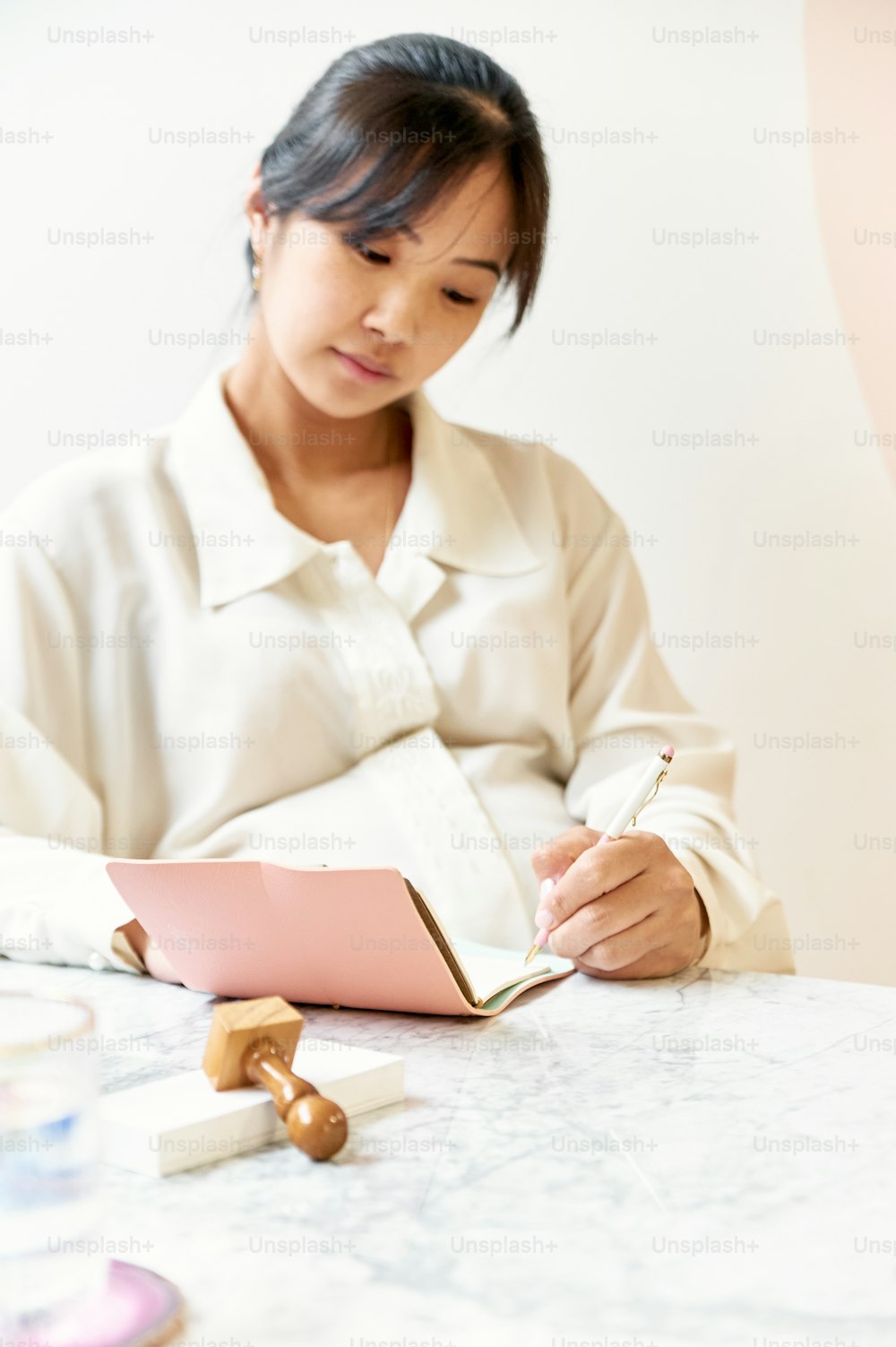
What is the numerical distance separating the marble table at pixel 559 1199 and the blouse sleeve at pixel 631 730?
43cm

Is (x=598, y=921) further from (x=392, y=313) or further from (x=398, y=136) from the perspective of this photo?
(x=398, y=136)

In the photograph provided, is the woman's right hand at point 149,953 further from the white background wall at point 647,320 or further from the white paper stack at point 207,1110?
the white background wall at point 647,320

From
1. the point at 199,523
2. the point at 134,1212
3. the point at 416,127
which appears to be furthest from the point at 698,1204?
the point at 416,127

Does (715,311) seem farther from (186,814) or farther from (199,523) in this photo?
(186,814)

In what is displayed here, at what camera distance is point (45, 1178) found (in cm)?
49

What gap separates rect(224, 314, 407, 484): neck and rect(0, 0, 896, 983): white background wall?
471 mm

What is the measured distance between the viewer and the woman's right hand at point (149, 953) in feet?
3.46

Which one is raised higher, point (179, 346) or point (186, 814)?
point (179, 346)

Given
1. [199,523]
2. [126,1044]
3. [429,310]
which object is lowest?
[126,1044]

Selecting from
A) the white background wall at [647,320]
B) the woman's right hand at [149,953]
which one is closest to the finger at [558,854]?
the woman's right hand at [149,953]

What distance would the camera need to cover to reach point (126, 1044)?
2.91 ft

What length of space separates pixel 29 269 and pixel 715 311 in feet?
3.44

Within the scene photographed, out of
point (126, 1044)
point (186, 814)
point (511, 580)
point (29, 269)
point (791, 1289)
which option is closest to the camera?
point (791, 1289)

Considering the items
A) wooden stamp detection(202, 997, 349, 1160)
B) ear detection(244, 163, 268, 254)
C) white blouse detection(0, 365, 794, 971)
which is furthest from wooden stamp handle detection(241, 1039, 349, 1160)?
ear detection(244, 163, 268, 254)
